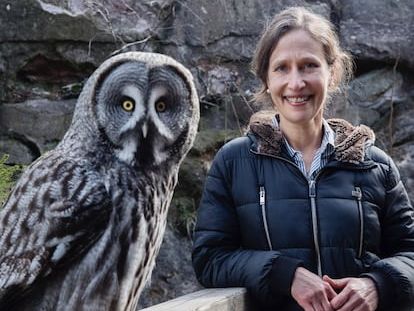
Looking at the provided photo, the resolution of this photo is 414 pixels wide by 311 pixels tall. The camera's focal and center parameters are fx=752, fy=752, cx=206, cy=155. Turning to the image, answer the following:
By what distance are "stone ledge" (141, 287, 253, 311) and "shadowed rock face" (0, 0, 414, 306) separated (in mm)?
1873

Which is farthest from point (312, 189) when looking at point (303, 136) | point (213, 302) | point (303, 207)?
point (213, 302)

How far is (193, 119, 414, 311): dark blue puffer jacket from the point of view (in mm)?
1930

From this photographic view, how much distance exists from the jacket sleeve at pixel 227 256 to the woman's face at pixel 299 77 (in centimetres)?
23

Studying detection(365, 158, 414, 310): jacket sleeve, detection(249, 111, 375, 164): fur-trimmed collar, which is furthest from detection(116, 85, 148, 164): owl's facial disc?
detection(365, 158, 414, 310): jacket sleeve

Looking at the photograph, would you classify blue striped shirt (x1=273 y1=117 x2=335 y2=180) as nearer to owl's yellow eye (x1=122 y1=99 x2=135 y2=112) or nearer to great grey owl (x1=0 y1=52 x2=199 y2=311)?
great grey owl (x1=0 y1=52 x2=199 y2=311)

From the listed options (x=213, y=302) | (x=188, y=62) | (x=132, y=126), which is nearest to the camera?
(x=213, y=302)

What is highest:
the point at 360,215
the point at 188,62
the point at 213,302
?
the point at 188,62

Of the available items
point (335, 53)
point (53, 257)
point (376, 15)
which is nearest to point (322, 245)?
point (335, 53)

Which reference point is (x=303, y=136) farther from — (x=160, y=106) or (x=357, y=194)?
(x=160, y=106)

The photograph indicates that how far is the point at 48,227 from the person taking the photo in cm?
188

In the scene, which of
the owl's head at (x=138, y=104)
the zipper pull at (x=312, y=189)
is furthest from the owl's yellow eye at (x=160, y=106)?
the zipper pull at (x=312, y=189)

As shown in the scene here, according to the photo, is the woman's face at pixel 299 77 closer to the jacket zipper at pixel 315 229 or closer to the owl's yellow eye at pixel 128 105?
the jacket zipper at pixel 315 229

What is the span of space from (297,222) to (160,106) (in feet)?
1.61

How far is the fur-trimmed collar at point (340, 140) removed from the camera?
6.61 ft
